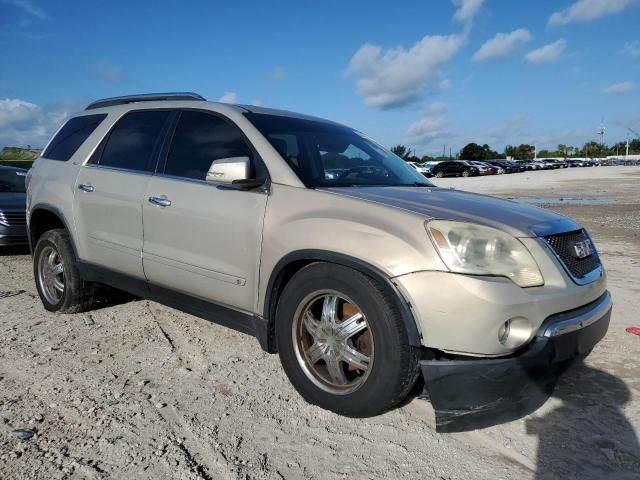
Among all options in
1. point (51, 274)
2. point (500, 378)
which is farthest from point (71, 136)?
point (500, 378)

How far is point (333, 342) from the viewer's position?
2.97m

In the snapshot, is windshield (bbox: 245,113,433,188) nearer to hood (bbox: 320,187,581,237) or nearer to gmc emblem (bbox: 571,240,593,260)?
hood (bbox: 320,187,581,237)

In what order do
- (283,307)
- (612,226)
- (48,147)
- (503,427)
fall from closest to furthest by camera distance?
1. (503,427)
2. (283,307)
3. (48,147)
4. (612,226)

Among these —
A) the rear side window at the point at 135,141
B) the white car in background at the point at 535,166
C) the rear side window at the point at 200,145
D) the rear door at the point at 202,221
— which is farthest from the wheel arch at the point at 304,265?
the white car in background at the point at 535,166

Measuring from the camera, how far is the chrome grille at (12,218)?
7.97 metres

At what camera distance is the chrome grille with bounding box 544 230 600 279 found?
2.82 m

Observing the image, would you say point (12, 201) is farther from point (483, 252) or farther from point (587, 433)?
point (587, 433)

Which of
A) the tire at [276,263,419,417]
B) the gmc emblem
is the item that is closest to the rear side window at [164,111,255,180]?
the tire at [276,263,419,417]

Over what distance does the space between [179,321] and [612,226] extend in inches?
406

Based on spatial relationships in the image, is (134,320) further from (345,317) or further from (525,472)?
(525,472)

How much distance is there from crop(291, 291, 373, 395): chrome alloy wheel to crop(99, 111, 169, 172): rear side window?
5.88 feet

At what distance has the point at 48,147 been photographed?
17.0ft

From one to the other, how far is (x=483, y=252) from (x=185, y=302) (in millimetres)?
2088

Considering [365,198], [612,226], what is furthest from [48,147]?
[612,226]
